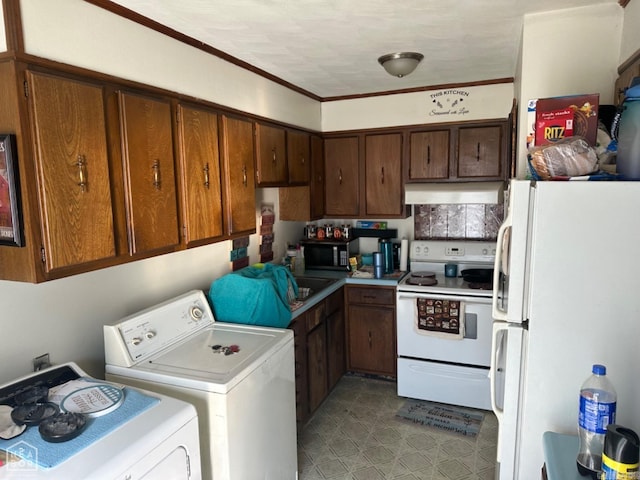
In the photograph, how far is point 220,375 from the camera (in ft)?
6.02

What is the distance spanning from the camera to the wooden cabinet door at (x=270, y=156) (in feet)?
9.40

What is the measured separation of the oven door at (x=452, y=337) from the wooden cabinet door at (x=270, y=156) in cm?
134

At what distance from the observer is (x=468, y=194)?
3.35 meters

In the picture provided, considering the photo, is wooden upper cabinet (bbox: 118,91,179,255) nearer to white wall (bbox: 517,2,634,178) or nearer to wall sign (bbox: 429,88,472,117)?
white wall (bbox: 517,2,634,178)

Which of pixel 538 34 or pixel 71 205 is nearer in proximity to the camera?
pixel 71 205

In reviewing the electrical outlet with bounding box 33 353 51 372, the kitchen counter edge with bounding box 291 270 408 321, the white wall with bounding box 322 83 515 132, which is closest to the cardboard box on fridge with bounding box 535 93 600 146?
the white wall with bounding box 322 83 515 132

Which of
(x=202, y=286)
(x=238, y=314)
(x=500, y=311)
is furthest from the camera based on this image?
(x=202, y=286)

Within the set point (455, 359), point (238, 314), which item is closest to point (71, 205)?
point (238, 314)

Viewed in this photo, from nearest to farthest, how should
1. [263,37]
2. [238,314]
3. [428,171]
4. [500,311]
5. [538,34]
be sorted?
[500,311] → [538,34] → [263,37] → [238,314] → [428,171]

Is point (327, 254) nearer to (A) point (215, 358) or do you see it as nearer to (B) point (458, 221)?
(B) point (458, 221)

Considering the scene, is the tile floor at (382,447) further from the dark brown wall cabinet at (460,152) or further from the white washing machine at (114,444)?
the dark brown wall cabinet at (460,152)

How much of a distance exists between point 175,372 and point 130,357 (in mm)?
232

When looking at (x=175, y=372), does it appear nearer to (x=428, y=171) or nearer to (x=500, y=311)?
(x=500, y=311)

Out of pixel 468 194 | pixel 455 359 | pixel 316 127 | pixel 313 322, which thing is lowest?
pixel 455 359
